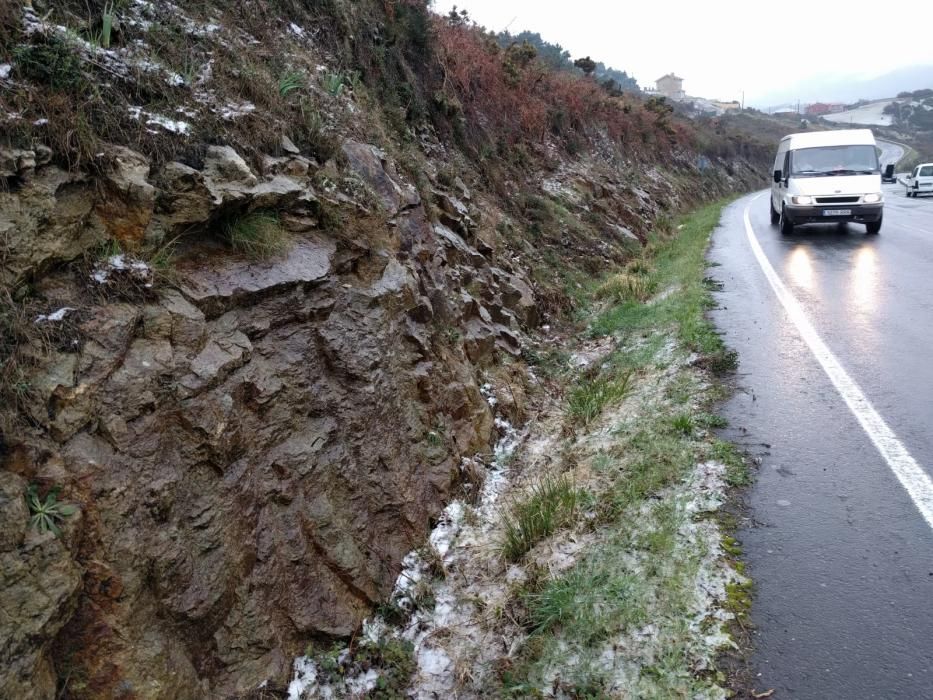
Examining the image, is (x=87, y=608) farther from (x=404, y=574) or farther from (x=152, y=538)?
(x=404, y=574)

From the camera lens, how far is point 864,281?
32.1ft

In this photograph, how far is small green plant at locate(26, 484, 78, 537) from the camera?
2.90 meters

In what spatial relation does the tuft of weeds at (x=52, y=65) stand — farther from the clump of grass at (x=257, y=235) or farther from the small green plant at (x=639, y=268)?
the small green plant at (x=639, y=268)

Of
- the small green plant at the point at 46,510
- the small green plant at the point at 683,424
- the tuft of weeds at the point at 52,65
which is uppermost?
the tuft of weeds at the point at 52,65

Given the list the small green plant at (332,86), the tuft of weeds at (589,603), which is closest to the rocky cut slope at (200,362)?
the small green plant at (332,86)

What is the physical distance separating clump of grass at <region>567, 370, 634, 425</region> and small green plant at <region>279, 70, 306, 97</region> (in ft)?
Result: 14.7

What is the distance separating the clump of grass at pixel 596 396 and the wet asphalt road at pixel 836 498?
124cm

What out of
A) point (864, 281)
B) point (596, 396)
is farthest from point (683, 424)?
point (864, 281)

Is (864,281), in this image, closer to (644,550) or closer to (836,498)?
(836,498)

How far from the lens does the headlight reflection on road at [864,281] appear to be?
27.7 feet

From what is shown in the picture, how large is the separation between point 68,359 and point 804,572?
174 inches

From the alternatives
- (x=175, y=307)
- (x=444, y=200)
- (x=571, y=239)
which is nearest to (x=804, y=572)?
(x=175, y=307)

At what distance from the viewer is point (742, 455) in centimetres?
488

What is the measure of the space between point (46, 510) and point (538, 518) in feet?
10.4
